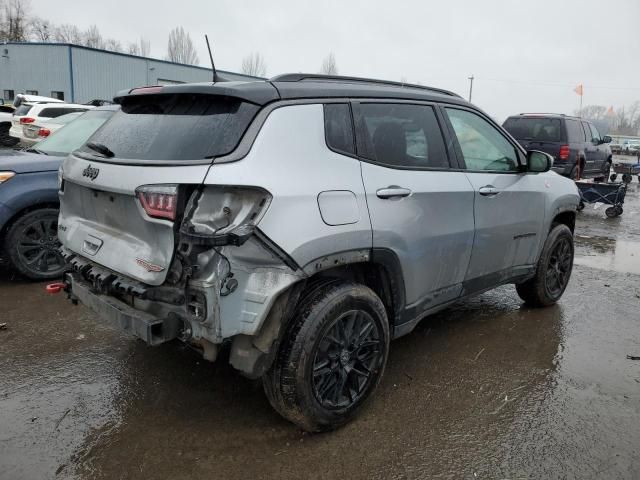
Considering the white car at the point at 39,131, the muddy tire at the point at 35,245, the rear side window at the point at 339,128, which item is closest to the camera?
the rear side window at the point at 339,128

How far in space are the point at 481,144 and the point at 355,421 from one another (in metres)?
2.24

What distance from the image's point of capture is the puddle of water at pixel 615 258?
6.59m

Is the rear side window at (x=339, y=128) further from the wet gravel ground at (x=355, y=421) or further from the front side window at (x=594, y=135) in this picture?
the front side window at (x=594, y=135)

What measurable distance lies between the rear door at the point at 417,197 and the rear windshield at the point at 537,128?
931 cm

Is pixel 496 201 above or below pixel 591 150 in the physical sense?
below

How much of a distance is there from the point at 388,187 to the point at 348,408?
4.10 ft

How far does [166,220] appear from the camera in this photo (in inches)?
91.5

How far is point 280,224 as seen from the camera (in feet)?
7.73

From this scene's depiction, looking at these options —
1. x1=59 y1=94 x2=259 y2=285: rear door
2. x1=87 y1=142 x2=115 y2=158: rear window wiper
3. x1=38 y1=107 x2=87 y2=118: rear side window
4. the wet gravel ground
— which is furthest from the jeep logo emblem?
x1=38 y1=107 x2=87 y2=118: rear side window

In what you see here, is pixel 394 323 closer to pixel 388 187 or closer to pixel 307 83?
pixel 388 187

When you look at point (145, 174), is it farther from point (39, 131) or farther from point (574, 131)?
point (574, 131)

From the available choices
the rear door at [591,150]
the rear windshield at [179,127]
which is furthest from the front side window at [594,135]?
the rear windshield at [179,127]

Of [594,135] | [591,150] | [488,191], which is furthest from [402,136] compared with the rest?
[594,135]

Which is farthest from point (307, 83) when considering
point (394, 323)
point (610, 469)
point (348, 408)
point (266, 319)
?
point (610, 469)
